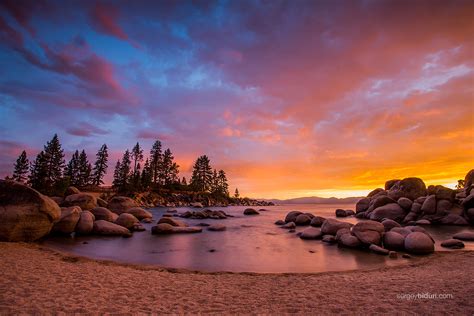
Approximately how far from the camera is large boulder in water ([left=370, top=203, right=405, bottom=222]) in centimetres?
3734

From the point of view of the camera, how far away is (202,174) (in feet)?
372

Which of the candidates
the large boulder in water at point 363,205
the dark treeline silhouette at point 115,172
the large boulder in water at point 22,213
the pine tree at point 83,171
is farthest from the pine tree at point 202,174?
the large boulder in water at point 22,213

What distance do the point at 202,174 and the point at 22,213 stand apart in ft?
319

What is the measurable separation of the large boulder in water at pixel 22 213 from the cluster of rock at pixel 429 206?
37480mm

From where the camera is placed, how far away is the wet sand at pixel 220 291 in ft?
21.6

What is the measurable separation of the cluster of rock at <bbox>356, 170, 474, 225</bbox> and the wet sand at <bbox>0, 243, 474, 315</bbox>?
94.6ft

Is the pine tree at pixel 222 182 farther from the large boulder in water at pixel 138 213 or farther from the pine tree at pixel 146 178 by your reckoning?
the large boulder in water at pixel 138 213

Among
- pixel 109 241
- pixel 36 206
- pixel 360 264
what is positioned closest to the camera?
pixel 360 264

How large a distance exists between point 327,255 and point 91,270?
12788mm

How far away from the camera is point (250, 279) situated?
10383mm

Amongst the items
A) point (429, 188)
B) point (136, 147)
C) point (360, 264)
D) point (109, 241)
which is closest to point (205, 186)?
point (136, 147)

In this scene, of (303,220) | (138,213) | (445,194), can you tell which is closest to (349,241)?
(303,220)

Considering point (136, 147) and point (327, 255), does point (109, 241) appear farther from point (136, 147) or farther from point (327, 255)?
point (136, 147)

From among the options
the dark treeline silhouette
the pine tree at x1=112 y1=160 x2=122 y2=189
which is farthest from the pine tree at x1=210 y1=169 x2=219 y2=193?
the pine tree at x1=112 y1=160 x2=122 y2=189
